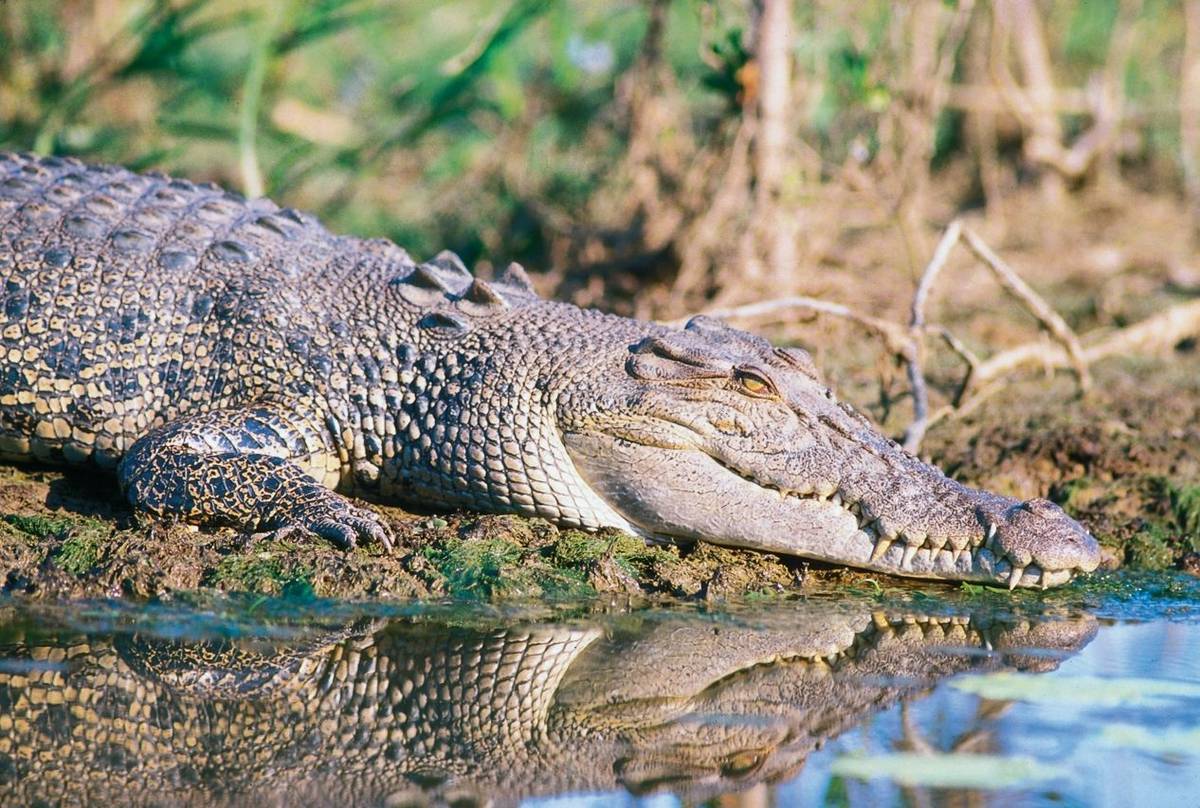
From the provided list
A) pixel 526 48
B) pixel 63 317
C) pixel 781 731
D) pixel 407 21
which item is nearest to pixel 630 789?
pixel 781 731

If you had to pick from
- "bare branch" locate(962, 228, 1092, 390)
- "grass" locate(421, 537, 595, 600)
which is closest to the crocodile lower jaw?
"grass" locate(421, 537, 595, 600)

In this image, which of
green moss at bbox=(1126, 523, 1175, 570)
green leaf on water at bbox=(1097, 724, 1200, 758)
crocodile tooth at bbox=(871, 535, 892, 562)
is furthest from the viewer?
green moss at bbox=(1126, 523, 1175, 570)

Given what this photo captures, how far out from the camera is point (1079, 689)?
13.5ft

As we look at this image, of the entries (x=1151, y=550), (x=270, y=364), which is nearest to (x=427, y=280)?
(x=270, y=364)

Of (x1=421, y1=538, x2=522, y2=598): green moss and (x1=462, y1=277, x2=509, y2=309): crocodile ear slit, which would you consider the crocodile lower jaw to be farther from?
(x1=462, y1=277, x2=509, y2=309): crocodile ear slit

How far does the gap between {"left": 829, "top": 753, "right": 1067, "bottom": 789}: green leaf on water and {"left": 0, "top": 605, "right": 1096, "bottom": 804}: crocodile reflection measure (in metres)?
0.17

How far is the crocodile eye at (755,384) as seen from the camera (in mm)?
5367

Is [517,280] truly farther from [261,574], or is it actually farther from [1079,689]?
[1079,689]

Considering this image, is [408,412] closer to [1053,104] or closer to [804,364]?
[804,364]

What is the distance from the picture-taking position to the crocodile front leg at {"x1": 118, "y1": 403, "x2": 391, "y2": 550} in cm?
509

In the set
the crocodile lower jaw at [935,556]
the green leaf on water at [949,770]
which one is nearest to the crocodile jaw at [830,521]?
the crocodile lower jaw at [935,556]

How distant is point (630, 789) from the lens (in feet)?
11.0

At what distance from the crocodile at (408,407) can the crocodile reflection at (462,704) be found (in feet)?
1.62

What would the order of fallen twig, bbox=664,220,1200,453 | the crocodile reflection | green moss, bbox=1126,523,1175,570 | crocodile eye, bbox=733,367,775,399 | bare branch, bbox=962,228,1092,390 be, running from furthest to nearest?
bare branch, bbox=962,228,1092,390, fallen twig, bbox=664,220,1200,453, green moss, bbox=1126,523,1175,570, crocodile eye, bbox=733,367,775,399, the crocodile reflection
